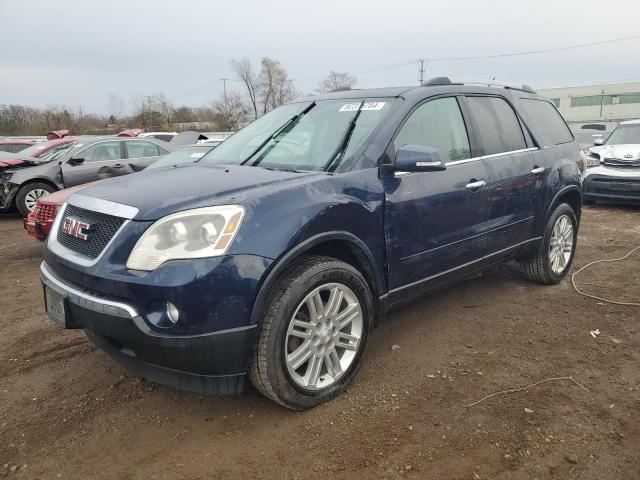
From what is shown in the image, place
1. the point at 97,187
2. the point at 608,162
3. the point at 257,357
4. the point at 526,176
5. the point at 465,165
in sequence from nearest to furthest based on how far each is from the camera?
the point at 257,357
the point at 97,187
the point at 465,165
the point at 526,176
the point at 608,162

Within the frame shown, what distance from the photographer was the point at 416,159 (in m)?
2.95

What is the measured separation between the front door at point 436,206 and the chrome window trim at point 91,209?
59.7 inches

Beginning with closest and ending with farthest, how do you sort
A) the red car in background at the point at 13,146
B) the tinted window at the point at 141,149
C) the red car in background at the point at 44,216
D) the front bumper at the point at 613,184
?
the red car in background at the point at 44,216 < the front bumper at the point at 613,184 < the tinted window at the point at 141,149 < the red car in background at the point at 13,146

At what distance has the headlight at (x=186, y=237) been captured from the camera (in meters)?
2.34

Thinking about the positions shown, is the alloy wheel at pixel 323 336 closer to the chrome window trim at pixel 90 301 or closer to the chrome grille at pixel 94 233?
the chrome window trim at pixel 90 301

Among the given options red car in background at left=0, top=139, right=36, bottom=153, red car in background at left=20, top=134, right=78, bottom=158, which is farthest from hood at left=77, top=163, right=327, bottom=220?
red car in background at left=0, top=139, right=36, bottom=153

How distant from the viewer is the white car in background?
9.03 meters

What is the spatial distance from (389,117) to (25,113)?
1841 inches

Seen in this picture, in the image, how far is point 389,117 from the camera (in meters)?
3.22

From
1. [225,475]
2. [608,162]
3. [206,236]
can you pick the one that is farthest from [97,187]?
[608,162]

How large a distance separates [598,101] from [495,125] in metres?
73.1

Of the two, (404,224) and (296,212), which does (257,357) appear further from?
(404,224)

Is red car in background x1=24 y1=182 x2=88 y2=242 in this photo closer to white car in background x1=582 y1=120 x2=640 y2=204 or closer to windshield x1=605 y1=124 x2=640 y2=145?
white car in background x1=582 y1=120 x2=640 y2=204

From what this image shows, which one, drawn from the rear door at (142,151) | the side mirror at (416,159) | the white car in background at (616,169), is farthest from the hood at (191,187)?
the white car in background at (616,169)
